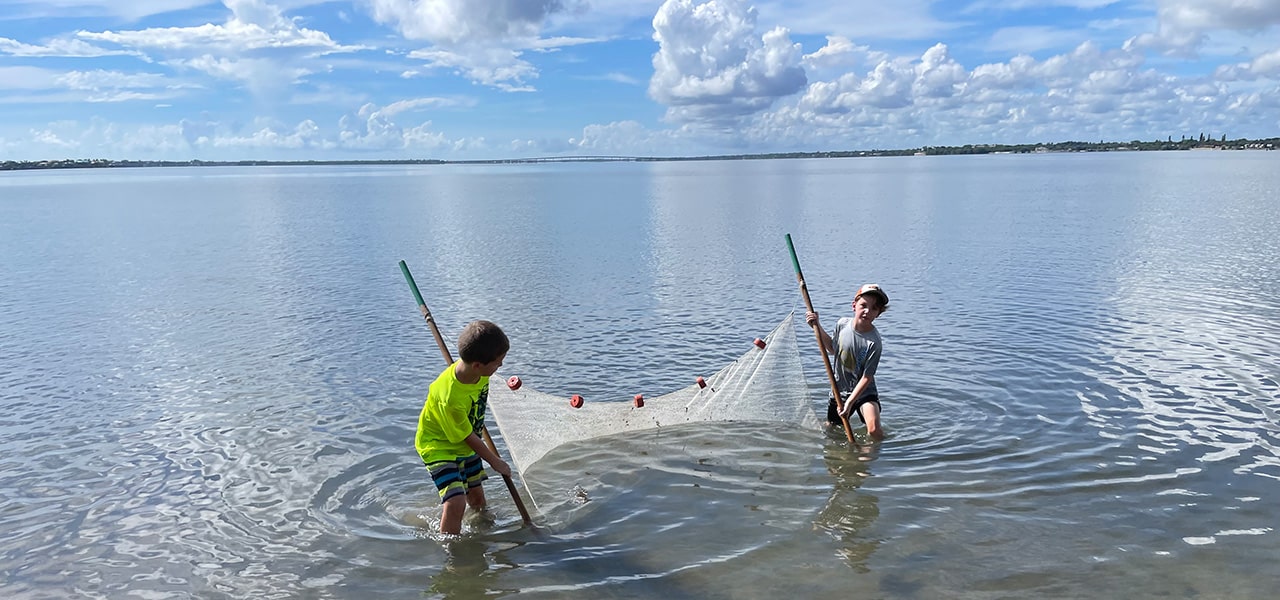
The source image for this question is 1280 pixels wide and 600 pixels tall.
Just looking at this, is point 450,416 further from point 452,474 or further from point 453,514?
point 453,514

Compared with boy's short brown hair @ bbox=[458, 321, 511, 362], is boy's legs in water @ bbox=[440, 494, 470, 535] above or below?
below

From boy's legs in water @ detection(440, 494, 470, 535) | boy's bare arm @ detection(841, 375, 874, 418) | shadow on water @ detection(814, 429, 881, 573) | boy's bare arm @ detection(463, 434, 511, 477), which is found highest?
boy's bare arm @ detection(463, 434, 511, 477)

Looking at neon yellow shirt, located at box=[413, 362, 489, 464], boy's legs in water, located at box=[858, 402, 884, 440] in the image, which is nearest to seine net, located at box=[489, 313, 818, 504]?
boy's legs in water, located at box=[858, 402, 884, 440]

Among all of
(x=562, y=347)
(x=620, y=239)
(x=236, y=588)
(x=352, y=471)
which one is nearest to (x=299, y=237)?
(x=620, y=239)

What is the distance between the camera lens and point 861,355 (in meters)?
8.48

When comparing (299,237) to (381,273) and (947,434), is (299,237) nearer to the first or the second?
(381,273)

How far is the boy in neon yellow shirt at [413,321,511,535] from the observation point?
5.64 m

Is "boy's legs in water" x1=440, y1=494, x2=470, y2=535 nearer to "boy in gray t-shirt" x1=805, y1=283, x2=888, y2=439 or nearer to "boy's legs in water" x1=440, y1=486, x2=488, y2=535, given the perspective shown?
"boy's legs in water" x1=440, y1=486, x2=488, y2=535

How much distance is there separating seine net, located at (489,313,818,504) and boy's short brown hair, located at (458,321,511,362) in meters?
2.07

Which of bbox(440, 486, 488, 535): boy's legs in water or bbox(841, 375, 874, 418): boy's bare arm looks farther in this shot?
bbox(841, 375, 874, 418): boy's bare arm

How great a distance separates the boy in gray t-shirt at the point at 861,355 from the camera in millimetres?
8234

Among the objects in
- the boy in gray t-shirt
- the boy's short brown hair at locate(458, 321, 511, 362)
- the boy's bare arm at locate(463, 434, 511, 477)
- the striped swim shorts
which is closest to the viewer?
the boy's short brown hair at locate(458, 321, 511, 362)

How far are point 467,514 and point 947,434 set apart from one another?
481 cm

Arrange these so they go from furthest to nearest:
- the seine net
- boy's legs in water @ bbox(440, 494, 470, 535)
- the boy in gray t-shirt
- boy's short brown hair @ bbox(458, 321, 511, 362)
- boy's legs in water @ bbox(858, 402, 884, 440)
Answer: boy's legs in water @ bbox(858, 402, 884, 440) → the boy in gray t-shirt → the seine net → boy's legs in water @ bbox(440, 494, 470, 535) → boy's short brown hair @ bbox(458, 321, 511, 362)
